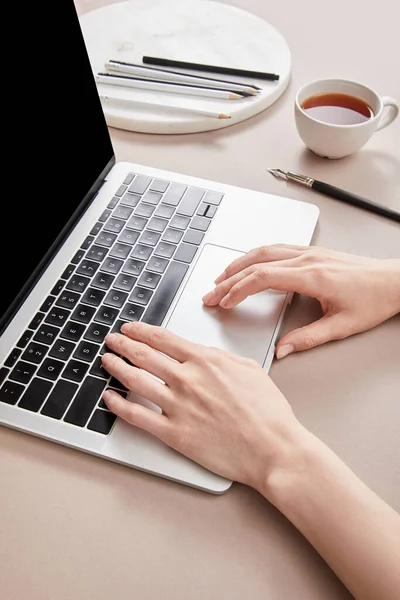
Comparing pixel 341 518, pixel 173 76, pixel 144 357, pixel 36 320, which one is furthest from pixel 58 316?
pixel 173 76

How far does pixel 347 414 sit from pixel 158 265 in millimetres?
293

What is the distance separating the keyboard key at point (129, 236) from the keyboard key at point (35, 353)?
0.19 metres

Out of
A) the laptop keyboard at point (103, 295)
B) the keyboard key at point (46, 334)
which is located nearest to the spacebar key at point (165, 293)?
the laptop keyboard at point (103, 295)

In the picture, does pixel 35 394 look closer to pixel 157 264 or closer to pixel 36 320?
pixel 36 320

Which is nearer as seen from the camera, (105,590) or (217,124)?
(105,590)

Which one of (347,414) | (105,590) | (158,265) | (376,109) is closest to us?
(105,590)

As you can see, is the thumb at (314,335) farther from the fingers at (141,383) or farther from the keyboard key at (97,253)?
the keyboard key at (97,253)

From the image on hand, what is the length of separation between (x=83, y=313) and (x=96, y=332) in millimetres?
33

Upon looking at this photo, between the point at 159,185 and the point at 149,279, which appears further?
the point at 159,185

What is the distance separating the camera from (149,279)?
676 mm

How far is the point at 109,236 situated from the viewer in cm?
73

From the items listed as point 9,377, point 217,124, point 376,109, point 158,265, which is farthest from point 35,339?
point 376,109

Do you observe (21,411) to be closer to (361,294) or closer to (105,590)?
(105,590)

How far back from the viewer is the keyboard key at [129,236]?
0.72 m
